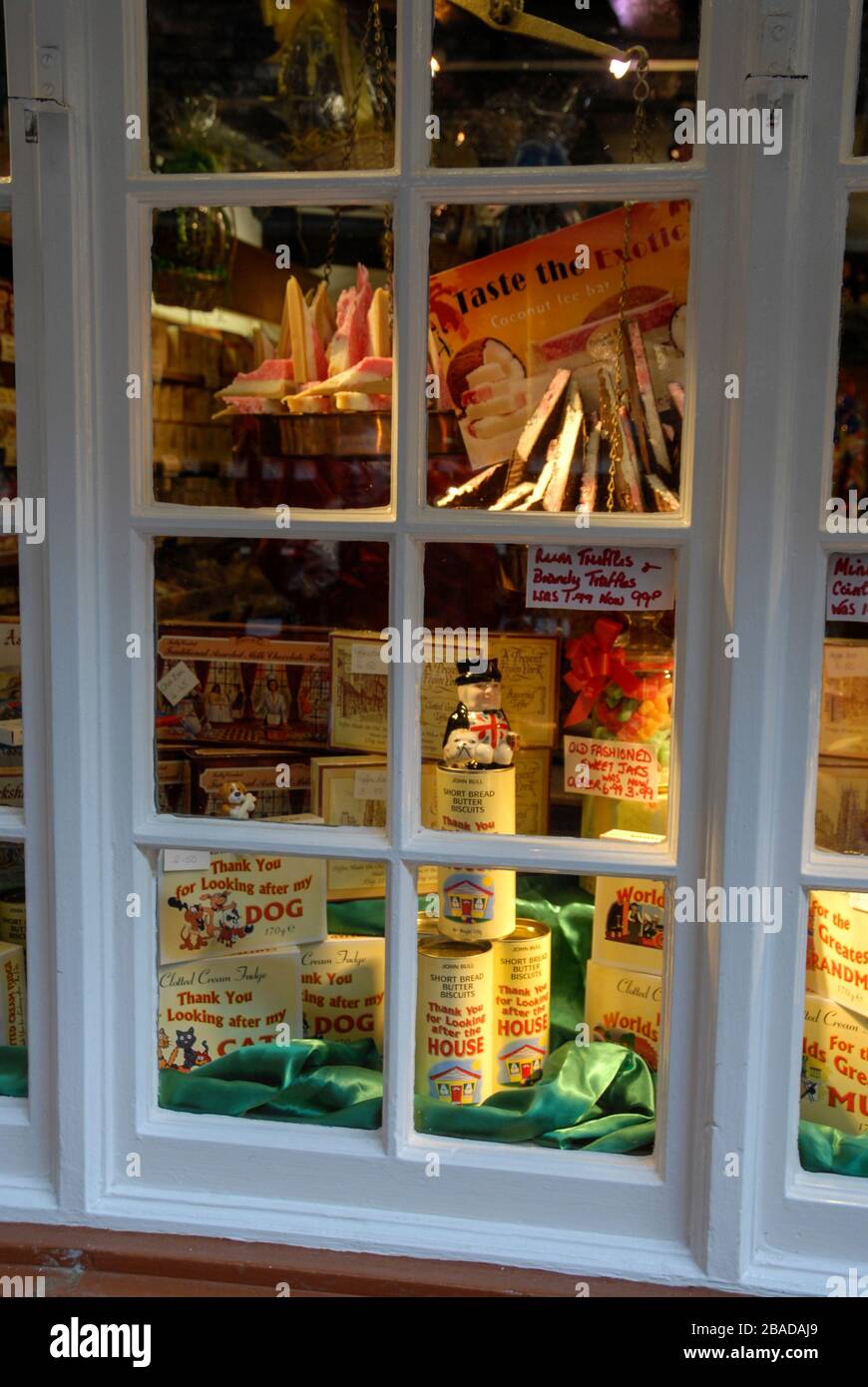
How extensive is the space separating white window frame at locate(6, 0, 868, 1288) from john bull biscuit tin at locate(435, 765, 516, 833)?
7 centimetres

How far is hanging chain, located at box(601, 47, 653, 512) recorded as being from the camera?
175 centimetres

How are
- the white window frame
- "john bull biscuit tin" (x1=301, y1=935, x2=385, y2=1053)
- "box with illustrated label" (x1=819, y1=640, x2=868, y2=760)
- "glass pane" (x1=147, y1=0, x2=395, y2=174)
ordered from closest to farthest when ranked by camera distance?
1. the white window frame
2. "box with illustrated label" (x1=819, y1=640, x2=868, y2=760)
3. "glass pane" (x1=147, y1=0, x2=395, y2=174)
4. "john bull biscuit tin" (x1=301, y1=935, x2=385, y2=1053)

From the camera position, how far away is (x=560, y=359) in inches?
72.7

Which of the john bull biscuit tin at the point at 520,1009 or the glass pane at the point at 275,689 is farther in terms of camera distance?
the john bull biscuit tin at the point at 520,1009

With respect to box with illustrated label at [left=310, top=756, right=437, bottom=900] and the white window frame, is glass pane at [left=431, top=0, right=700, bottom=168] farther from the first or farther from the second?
box with illustrated label at [left=310, top=756, right=437, bottom=900]

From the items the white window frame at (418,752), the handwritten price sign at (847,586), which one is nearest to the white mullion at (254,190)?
the white window frame at (418,752)

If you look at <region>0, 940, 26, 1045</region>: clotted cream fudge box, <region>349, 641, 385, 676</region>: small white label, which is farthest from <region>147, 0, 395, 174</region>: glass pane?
<region>0, 940, 26, 1045</region>: clotted cream fudge box

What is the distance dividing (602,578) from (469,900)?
545mm

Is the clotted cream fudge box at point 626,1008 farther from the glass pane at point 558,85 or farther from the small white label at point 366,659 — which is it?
the glass pane at point 558,85

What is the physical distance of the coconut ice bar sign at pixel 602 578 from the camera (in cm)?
172

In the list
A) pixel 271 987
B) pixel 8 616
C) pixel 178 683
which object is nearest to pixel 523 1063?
pixel 271 987

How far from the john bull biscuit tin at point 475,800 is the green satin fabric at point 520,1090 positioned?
21 cm
